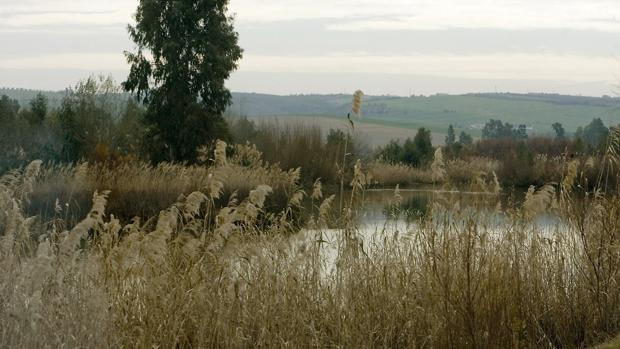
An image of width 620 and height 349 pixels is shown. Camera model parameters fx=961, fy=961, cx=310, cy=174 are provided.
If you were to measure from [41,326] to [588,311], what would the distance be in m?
4.60

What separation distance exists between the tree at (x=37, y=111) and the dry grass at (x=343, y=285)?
23552 mm

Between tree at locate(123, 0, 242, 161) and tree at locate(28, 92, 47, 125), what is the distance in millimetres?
3139

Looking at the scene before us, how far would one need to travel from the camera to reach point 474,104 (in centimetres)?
11362

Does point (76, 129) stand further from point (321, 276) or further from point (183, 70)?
point (321, 276)

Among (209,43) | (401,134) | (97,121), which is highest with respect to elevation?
(209,43)

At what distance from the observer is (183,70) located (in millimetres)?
29969

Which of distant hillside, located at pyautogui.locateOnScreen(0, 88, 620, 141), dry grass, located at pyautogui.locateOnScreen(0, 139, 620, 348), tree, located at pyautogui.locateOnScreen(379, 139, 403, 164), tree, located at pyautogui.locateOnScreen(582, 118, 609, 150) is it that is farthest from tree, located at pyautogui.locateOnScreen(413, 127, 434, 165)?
distant hillside, located at pyautogui.locateOnScreen(0, 88, 620, 141)

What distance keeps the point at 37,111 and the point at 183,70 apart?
627 cm

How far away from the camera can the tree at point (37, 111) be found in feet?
101

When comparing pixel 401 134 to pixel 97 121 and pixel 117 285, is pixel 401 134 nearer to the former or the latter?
pixel 97 121

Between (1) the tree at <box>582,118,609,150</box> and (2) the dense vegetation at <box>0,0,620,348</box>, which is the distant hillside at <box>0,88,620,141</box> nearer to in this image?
(1) the tree at <box>582,118,609,150</box>

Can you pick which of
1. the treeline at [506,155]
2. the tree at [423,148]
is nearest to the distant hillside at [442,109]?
the treeline at [506,155]

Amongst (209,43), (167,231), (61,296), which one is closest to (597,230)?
(167,231)

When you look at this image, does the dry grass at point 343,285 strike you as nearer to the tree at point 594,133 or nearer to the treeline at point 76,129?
the tree at point 594,133
